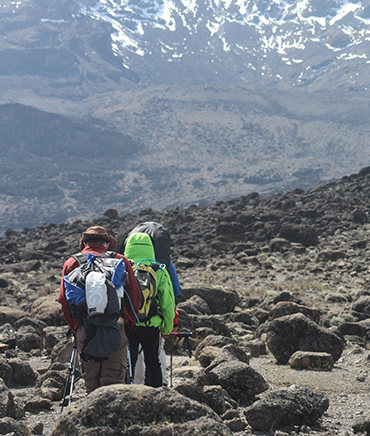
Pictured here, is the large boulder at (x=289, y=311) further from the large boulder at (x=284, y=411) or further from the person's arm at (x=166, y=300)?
the person's arm at (x=166, y=300)

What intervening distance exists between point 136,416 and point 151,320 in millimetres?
1465

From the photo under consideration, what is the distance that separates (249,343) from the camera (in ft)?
23.5

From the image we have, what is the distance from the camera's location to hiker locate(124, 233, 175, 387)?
4035 mm

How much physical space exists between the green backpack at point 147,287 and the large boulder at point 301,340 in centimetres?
290

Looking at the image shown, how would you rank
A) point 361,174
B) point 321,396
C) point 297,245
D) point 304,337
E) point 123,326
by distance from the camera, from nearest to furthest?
point 123,326, point 321,396, point 304,337, point 297,245, point 361,174

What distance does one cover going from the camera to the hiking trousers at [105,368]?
10.8 ft

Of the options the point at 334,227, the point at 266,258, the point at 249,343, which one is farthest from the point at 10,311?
the point at 334,227

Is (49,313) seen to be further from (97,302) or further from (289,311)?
(97,302)

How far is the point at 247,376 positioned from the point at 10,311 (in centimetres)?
633

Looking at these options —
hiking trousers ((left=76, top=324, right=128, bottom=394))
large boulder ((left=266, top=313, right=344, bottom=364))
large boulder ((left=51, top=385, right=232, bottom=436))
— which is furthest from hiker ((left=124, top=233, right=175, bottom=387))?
large boulder ((left=266, top=313, right=344, bottom=364))

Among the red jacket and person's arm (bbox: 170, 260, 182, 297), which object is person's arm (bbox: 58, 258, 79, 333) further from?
person's arm (bbox: 170, 260, 182, 297)

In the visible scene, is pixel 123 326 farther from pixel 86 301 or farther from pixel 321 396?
pixel 321 396

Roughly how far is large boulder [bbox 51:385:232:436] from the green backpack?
1186 mm

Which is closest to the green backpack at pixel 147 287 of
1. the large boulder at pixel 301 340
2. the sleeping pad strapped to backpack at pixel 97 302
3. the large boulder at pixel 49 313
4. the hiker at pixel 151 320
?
the hiker at pixel 151 320
